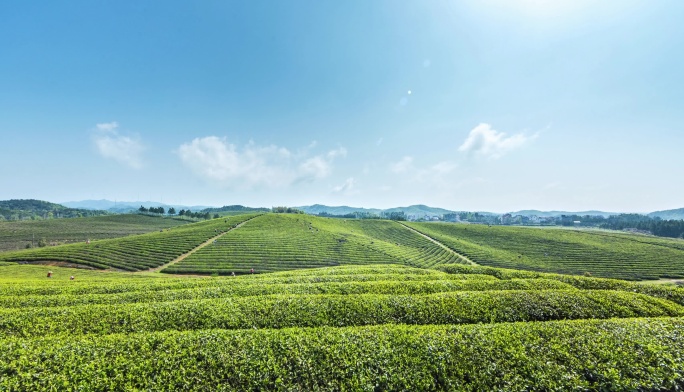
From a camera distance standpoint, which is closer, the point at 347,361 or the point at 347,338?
the point at 347,361

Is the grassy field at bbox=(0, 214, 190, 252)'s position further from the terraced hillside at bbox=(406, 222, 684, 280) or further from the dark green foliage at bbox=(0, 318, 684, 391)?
the terraced hillside at bbox=(406, 222, 684, 280)

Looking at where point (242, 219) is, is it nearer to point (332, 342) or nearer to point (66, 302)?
point (66, 302)

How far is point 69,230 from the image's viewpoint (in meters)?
119

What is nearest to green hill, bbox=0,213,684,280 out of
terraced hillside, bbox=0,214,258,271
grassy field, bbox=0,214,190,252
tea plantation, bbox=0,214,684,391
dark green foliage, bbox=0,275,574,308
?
terraced hillside, bbox=0,214,258,271

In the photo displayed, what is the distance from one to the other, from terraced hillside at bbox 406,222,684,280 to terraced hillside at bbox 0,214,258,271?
268 feet

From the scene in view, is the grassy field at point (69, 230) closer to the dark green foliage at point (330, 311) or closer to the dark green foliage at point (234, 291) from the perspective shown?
the dark green foliage at point (234, 291)

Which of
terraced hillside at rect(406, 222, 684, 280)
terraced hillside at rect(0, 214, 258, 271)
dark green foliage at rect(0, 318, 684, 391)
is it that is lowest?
terraced hillside at rect(406, 222, 684, 280)

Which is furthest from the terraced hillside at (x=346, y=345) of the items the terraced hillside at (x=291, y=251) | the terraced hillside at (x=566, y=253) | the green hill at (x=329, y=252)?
the terraced hillside at (x=566, y=253)

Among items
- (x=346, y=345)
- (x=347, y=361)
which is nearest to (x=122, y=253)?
(x=346, y=345)

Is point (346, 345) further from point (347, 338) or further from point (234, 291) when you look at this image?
point (234, 291)

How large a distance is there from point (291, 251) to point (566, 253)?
87.9 meters

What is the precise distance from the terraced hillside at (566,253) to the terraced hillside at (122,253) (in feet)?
268

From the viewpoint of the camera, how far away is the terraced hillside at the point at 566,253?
6662 centimetres

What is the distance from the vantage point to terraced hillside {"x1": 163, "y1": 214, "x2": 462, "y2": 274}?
54.9 m
